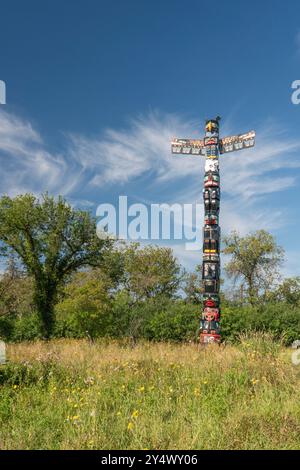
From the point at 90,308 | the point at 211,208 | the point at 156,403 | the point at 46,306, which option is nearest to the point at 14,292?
the point at 46,306

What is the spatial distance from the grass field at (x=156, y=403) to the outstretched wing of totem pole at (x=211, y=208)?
609 centimetres

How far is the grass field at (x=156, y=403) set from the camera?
5.06 metres

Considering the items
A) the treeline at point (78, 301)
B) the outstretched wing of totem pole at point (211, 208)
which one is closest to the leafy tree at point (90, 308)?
the treeline at point (78, 301)

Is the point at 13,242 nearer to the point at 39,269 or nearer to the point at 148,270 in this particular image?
the point at 39,269

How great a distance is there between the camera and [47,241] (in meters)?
26.6

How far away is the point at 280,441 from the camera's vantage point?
5035mm

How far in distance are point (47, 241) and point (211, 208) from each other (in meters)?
13.3

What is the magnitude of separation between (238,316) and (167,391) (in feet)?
61.3

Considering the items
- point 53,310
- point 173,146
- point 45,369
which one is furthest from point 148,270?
point 45,369

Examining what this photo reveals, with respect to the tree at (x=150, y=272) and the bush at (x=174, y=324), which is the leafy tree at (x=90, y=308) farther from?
the tree at (x=150, y=272)

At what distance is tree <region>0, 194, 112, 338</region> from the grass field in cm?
1700

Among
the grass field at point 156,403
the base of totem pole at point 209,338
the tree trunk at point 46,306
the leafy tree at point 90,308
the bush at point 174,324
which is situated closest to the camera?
the grass field at point 156,403

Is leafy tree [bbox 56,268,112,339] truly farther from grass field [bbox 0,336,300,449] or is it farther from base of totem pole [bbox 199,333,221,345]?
grass field [bbox 0,336,300,449]
